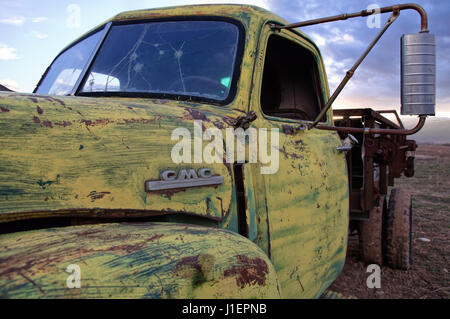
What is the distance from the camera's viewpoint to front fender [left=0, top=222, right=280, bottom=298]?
3.13 feet

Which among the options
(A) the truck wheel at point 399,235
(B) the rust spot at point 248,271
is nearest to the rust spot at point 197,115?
(B) the rust spot at point 248,271

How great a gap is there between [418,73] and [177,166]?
1.15 meters

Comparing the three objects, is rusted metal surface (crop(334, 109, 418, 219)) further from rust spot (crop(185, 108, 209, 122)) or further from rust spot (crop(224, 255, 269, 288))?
rust spot (crop(224, 255, 269, 288))

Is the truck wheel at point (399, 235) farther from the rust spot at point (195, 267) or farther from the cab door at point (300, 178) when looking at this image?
the rust spot at point (195, 267)

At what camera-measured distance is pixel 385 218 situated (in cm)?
432

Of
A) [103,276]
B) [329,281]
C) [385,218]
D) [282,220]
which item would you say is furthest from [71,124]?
[385,218]

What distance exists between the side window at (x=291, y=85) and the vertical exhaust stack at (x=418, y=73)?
1.27m

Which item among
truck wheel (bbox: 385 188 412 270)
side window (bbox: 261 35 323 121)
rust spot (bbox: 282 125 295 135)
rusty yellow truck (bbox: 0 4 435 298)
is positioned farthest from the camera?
truck wheel (bbox: 385 188 412 270)

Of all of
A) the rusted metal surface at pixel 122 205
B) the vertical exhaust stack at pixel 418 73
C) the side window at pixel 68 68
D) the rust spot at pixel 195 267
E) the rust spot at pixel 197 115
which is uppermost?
the side window at pixel 68 68

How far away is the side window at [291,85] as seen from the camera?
308 cm

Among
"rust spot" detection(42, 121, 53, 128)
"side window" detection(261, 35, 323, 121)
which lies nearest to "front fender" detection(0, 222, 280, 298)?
"rust spot" detection(42, 121, 53, 128)

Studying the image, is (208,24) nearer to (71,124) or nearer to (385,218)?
(71,124)

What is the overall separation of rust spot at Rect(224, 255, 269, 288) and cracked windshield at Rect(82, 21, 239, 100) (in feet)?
3.09

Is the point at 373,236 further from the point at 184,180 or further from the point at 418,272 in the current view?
the point at 184,180
